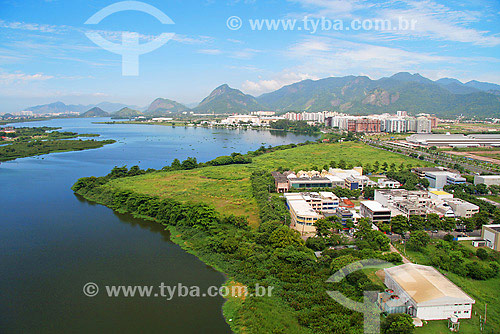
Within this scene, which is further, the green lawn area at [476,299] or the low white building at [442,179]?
the low white building at [442,179]

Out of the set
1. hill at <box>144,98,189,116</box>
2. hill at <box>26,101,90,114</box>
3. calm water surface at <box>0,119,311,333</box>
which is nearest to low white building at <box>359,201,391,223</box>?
calm water surface at <box>0,119,311,333</box>

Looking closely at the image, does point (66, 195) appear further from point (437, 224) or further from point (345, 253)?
point (437, 224)

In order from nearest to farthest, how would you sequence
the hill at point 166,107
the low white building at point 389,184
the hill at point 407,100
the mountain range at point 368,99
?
the low white building at point 389,184, the hill at point 407,100, the mountain range at point 368,99, the hill at point 166,107

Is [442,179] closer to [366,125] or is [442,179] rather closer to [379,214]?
[379,214]

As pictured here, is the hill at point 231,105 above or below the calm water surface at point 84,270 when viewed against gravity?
above

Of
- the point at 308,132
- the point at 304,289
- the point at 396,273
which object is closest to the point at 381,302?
the point at 396,273

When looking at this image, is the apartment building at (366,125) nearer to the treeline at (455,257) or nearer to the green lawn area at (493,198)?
the green lawn area at (493,198)

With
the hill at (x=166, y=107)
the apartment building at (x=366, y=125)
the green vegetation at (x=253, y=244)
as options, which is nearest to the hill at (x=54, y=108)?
the hill at (x=166, y=107)
